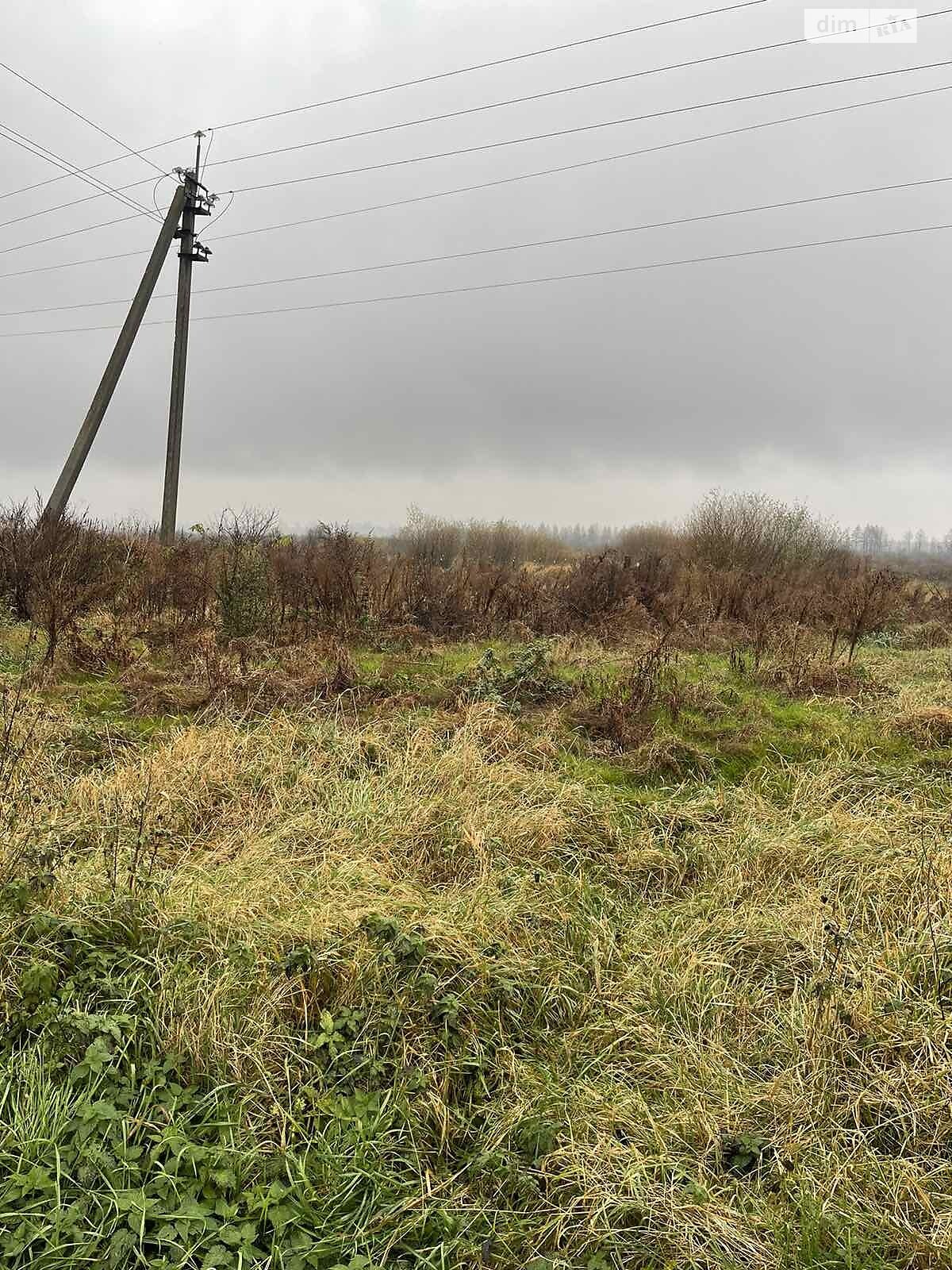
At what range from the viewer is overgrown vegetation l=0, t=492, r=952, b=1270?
1.94 metres

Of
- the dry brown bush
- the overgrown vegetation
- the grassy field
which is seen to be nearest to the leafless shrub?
the overgrown vegetation

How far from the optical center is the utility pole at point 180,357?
13195mm

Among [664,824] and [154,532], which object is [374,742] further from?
[154,532]

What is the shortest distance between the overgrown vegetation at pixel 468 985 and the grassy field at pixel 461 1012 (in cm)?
1

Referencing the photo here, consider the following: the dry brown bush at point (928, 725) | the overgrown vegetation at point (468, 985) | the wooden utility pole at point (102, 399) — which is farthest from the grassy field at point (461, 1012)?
the wooden utility pole at point (102, 399)

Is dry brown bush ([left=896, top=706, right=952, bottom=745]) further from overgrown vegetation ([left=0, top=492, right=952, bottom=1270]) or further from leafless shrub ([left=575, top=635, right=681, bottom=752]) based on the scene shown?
leafless shrub ([left=575, top=635, right=681, bottom=752])

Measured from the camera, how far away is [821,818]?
4129 millimetres

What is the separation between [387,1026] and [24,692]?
4.59 m

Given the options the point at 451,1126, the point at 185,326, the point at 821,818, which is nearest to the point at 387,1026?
the point at 451,1126

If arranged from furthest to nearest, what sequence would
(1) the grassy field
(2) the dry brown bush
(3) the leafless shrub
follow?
1. (2) the dry brown bush
2. (3) the leafless shrub
3. (1) the grassy field

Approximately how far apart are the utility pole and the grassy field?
9.35 m

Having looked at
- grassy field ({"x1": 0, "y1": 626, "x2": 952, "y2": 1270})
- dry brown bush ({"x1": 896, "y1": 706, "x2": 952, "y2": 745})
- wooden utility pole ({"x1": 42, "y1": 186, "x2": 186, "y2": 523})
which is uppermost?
wooden utility pole ({"x1": 42, "y1": 186, "x2": 186, "y2": 523})

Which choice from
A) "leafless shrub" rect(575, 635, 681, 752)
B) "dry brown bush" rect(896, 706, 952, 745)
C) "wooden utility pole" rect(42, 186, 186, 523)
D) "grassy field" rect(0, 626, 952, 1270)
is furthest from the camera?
"wooden utility pole" rect(42, 186, 186, 523)

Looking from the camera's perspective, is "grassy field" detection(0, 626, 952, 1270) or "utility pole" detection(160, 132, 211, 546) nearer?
"grassy field" detection(0, 626, 952, 1270)
